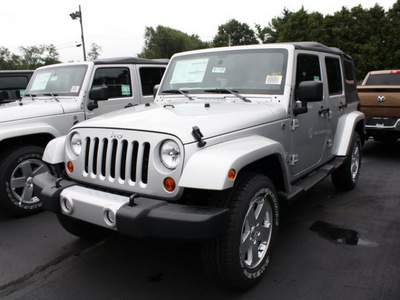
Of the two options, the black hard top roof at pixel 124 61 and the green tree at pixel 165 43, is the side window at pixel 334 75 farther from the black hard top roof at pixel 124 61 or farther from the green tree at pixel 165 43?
the green tree at pixel 165 43

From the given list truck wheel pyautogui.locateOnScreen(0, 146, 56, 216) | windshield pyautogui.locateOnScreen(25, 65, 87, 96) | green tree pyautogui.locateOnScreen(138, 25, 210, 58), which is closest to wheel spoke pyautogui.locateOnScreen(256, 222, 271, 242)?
truck wheel pyautogui.locateOnScreen(0, 146, 56, 216)

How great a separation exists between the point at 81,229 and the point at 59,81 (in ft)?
9.19

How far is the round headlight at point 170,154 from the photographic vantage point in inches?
90.4

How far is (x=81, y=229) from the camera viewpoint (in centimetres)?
335

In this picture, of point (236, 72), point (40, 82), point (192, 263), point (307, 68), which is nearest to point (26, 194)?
point (40, 82)

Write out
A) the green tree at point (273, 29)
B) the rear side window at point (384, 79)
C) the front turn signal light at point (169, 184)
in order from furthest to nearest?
the green tree at point (273, 29)
the rear side window at point (384, 79)
the front turn signal light at point (169, 184)

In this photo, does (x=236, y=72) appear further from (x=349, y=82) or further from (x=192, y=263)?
(x=349, y=82)

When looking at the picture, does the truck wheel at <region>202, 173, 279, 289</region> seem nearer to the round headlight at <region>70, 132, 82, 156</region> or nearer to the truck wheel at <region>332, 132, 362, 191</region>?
the round headlight at <region>70, 132, 82, 156</region>

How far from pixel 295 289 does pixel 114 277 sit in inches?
56.2

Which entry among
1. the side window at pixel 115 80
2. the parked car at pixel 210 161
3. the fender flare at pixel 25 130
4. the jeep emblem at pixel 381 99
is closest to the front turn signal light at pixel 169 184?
the parked car at pixel 210 161

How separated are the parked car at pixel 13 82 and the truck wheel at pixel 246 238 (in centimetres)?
644

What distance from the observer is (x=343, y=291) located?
258 cm

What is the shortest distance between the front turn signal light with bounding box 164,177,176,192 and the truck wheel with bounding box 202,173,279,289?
0.38 metres

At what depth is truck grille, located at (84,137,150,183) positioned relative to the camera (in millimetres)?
2371
